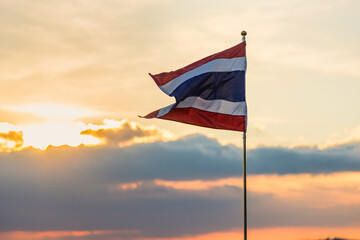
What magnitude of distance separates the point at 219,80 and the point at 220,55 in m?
1.34

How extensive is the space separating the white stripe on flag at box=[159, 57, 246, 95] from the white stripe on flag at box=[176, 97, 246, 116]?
1.03 m

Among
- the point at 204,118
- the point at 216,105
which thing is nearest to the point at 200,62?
the point at 216,105

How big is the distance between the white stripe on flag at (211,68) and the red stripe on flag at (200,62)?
6.8 inches

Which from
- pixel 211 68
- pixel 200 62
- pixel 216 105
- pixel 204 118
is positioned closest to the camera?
pixel 216 105

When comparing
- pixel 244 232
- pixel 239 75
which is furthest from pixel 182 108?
pixel 244 232

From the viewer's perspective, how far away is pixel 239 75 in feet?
122

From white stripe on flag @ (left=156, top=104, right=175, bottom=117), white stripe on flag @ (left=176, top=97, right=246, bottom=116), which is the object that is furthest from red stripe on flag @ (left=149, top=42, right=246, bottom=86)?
white stripe on flag @ (left=176, top=97, right=246, bottom=116)

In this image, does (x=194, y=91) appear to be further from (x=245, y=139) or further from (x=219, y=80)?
(x=245, y=139)

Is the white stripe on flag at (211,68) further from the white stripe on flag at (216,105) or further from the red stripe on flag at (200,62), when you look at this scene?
the white stripe on flag at (216,105)

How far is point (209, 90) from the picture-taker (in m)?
37.5

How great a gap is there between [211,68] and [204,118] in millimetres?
2646

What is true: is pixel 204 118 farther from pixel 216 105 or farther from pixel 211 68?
pixel 211 68

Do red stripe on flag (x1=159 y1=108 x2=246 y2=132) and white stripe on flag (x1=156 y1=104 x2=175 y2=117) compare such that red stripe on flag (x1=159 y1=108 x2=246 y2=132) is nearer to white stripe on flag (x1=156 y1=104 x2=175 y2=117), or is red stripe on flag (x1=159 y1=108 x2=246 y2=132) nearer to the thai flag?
the thai flag

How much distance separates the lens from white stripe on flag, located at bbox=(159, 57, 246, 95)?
3728 centimetres
